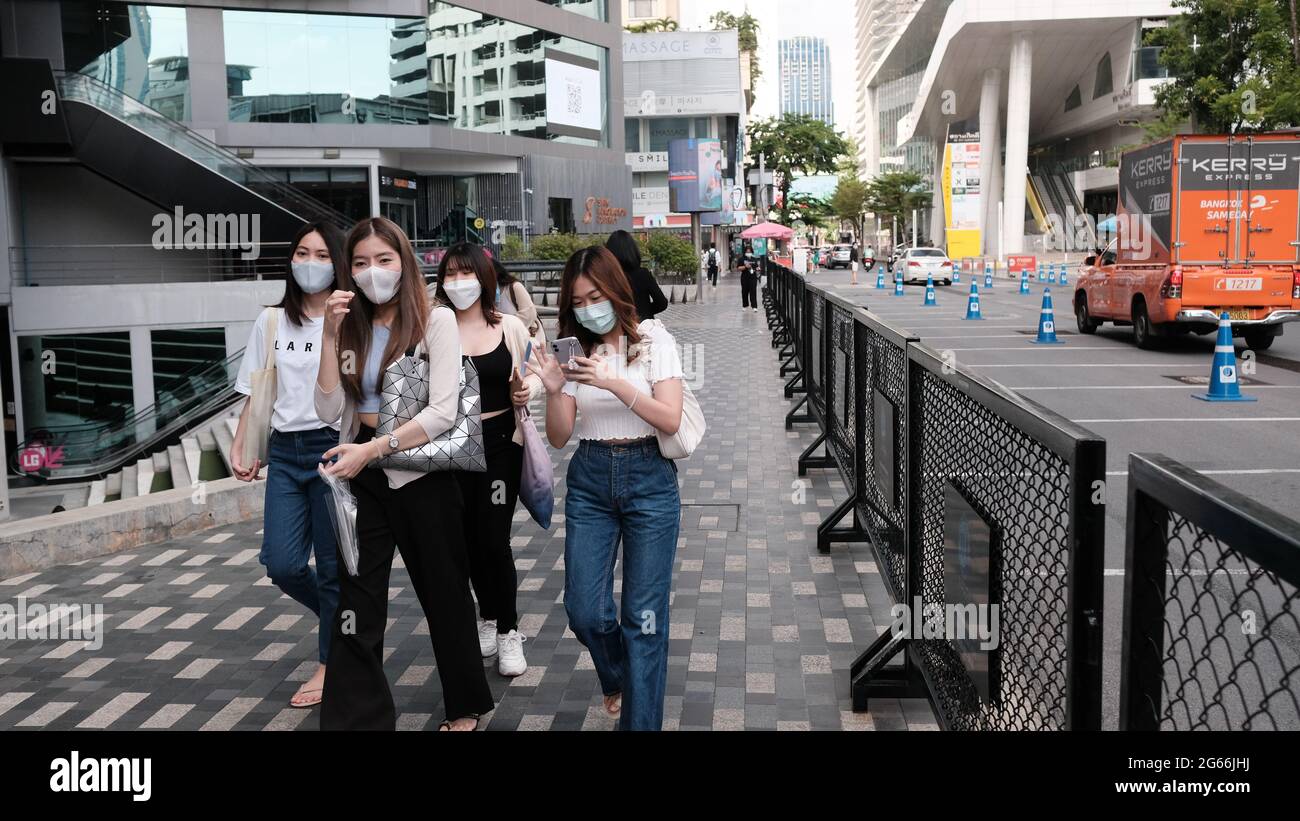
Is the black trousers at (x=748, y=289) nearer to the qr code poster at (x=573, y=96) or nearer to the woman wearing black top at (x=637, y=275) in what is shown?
the qr code poster at (x=573, y=96)

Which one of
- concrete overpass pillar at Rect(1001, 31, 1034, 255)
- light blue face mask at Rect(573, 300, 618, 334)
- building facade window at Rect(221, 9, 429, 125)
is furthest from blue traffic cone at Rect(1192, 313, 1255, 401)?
concrete overpass pillar at Rect(1001, 31, 1034, 255)

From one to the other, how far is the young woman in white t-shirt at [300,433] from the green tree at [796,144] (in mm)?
82675

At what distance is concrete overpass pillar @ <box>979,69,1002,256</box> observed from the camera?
229ft

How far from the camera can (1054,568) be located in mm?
2807

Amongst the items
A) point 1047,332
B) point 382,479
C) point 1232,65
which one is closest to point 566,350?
point 382,479

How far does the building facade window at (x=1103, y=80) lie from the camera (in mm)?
67250

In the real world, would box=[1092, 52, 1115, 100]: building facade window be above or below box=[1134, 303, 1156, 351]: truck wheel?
above

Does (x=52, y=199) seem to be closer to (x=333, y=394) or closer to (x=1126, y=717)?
(x=333, y=394)

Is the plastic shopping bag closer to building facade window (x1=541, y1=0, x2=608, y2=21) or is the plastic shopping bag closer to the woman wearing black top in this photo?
the woman wearing black top

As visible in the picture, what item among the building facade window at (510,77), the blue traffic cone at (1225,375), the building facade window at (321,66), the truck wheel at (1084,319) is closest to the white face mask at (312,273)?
the blue traffic cone at (1225,375)

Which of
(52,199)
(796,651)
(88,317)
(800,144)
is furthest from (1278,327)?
(800,144)

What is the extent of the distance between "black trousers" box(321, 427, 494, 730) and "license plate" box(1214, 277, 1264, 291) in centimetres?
1597

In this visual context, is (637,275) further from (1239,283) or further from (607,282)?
(1239,283)

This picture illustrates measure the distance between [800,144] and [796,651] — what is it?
83.5 meters
